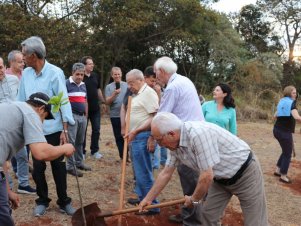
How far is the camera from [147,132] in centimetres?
462

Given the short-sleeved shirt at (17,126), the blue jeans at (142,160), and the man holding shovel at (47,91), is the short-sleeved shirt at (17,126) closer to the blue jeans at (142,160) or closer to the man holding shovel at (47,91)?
the man holding shovel at (47,91)

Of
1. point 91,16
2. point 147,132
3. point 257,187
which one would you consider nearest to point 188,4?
point 91,16

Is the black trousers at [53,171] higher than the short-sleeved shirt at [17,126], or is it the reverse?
the short-sleeved shirt at [17,126]

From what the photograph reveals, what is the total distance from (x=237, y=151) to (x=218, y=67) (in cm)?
1892

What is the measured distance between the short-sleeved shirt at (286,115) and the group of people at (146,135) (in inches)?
1.5

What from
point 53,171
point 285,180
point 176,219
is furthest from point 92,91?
point 285,180

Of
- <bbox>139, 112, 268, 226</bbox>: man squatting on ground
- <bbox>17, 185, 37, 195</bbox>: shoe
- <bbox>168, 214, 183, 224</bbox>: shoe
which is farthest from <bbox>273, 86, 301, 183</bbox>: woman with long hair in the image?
<bbox>17, 185, 37, 195</bbox>: shoe

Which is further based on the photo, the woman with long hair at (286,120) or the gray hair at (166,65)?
the woman with long hair at (286,120)

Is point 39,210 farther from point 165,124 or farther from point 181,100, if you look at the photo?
point 165,124

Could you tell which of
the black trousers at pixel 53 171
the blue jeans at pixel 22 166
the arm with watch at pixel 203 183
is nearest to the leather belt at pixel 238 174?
the arm with watch at pixel 203 183

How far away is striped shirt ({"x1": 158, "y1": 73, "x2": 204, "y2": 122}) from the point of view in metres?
4.03

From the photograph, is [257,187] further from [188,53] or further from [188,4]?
[188,53]

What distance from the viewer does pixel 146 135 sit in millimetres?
4645

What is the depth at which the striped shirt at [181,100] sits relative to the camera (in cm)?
403
